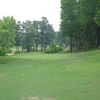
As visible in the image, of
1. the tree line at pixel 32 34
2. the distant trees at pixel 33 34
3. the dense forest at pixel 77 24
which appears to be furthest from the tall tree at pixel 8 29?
the distant trees at pixel 33 34

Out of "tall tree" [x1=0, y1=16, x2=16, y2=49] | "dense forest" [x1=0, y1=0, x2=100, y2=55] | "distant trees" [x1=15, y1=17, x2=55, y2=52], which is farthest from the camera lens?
"distant trees" [x1=15, y1=17, x2=55, y2=52]

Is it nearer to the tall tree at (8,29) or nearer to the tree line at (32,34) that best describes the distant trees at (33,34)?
the tree line at (32,34)

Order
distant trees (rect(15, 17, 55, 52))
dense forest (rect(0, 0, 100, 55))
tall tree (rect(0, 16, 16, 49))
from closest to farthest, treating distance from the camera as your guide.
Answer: dense forest (rect(0, 0, 100, 55)), tall tree (rect(0, 16, 16, 49)), distant trees (rect(15, 17, 55, 52))

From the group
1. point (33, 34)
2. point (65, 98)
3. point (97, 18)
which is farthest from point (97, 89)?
point (33, 34)

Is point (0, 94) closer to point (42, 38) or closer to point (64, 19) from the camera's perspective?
point (64, 19)

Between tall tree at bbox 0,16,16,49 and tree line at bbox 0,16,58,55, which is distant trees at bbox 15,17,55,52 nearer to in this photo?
tree line at bbox 0,16,58,55

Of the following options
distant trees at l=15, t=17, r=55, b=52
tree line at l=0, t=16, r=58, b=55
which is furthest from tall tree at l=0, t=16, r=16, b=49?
distant trees at l=15, t=17, r=55, b=52

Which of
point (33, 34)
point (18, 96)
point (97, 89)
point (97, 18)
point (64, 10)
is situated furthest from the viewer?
point (33, 34)

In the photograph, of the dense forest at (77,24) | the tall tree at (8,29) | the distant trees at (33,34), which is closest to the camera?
the dense forest at (77,24)

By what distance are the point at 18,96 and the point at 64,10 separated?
4912 cm

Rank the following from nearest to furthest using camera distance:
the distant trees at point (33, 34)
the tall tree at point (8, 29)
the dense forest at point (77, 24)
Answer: the dense forest at point (77, 24) → the tall tree at point (8, 29) → the distant trees at point (33, 34)

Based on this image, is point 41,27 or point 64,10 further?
point 41,27

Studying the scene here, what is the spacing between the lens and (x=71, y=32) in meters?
60.4

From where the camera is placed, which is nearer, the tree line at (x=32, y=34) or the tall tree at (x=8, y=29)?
the tall tree at (x=8, y=29)
